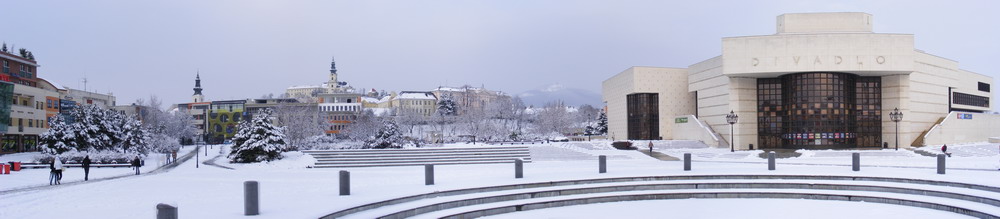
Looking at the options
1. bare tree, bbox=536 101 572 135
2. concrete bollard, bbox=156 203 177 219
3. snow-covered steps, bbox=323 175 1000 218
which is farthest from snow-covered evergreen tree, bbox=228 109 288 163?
bare tree, bbox=536 101 572 135

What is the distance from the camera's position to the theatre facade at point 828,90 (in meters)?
43.6

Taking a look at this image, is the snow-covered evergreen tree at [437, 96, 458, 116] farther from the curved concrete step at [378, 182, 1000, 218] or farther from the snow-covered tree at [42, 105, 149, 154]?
the curved concrete step at [378, 182, 1000, 218]

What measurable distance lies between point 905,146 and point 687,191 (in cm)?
3767

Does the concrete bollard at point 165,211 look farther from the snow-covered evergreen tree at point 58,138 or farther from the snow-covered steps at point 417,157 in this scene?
the snow-covered evergreen tree at point 58,138

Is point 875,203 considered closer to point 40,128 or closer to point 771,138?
point 771,138

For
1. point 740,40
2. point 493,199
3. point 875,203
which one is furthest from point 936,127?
point 493,199

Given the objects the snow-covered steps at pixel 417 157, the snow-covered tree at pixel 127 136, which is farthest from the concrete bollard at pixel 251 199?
the snow-covered tree at pixel 127 136

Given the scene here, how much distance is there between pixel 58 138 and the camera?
3900cm

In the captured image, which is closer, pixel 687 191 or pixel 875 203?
pixel 875 203

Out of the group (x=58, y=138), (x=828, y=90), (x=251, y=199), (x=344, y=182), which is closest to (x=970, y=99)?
(x=828, y=90)

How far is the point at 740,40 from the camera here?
150ft

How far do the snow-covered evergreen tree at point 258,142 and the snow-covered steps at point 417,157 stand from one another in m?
2.61

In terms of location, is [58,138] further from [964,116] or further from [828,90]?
[964,116]

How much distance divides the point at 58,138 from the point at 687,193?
39.2 m
